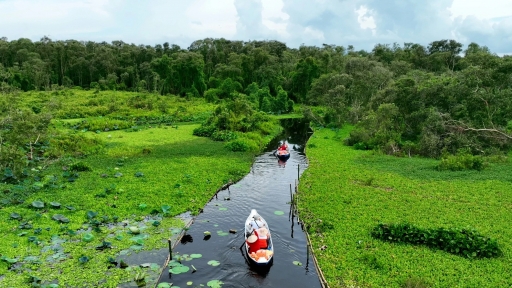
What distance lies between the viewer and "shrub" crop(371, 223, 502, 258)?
14352mm

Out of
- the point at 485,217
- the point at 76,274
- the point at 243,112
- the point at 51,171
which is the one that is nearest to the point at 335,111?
the point at 243,112

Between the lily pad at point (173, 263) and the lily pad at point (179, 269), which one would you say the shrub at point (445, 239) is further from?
the lily pad at point (173, 263)

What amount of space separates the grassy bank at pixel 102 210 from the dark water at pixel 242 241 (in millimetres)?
1160

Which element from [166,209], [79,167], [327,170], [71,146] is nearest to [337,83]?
[327,170]

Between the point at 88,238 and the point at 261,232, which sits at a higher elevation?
the point at 261,232

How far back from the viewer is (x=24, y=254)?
1441cm

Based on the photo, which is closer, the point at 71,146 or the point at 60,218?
the point at 60,218

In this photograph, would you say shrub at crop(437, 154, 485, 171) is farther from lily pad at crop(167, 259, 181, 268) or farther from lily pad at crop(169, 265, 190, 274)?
lily pad at crop(167, 259, 181, 268)

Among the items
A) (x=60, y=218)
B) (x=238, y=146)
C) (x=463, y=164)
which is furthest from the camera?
(x=238, y=146)

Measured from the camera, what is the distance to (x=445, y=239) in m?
15.0

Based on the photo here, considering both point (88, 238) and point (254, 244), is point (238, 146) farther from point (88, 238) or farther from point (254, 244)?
point (88, 238)

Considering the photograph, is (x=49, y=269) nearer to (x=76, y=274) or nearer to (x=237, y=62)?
(x=76, y=274)

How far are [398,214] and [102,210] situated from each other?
50.7ft

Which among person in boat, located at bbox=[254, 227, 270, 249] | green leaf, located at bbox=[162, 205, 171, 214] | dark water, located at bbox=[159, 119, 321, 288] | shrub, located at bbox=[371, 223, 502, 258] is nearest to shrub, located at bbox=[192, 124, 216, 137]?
dark water, located at bbox=[159, 119, 321, 288]
